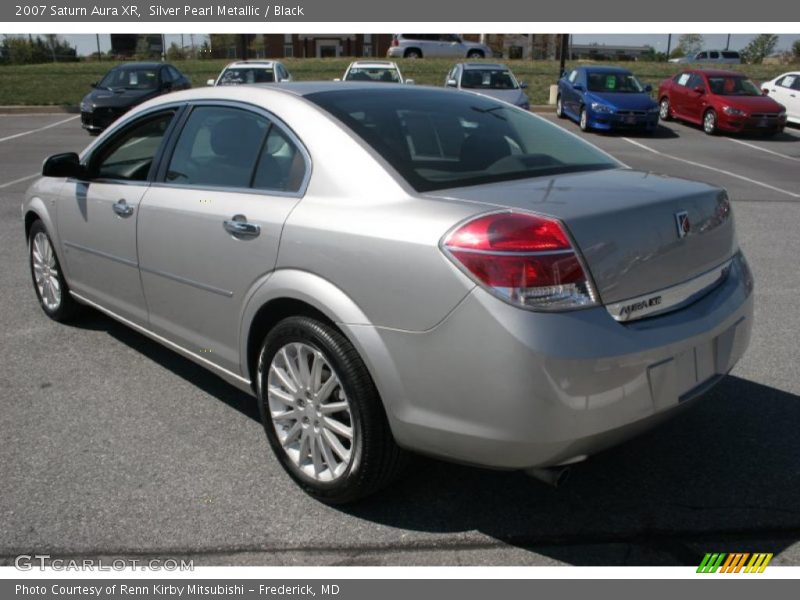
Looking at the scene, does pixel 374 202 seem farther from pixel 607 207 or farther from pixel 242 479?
pixel 242 479

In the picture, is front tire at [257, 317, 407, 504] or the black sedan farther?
the black sedan

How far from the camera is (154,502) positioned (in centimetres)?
320

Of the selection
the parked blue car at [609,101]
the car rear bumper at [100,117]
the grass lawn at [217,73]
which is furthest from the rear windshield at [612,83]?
the car rear bumper at [100,117]

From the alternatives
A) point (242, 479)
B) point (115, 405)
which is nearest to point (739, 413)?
point (242, 479)

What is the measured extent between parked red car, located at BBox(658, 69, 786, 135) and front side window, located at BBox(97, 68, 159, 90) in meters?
13.7

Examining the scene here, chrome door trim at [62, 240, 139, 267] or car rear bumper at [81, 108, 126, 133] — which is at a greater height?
chrome door trim at [62, 240, 139, 267]

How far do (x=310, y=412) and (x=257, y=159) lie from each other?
117cm

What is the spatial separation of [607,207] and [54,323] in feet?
13.8

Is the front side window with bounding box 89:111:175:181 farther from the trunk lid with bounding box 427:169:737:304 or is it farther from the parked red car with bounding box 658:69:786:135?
the parked red car with bounding box 658:69:786:135

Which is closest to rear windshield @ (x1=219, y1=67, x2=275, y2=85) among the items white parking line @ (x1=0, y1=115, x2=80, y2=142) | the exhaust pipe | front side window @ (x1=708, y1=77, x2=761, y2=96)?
white parking line @ (x1=0, y1=115, x2=80, y2=142)

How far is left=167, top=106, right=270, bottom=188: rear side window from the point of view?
3527mm

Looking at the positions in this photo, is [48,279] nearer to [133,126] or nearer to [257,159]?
[133,126]

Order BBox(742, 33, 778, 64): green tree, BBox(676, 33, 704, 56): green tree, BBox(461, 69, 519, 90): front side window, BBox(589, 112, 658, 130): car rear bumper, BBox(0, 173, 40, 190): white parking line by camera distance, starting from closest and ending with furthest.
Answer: BBox(0, 173, 40, 190): white parking line, BBox(461, 69, 519, 90): front side window, BBox(589, 112, 658, 130): car rear bumper, BBox(742, 33, 778, 64): green tree, BBox(676, 33, 704, 56): green tree

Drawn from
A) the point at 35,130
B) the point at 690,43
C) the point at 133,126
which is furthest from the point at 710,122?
the point at 690,43
